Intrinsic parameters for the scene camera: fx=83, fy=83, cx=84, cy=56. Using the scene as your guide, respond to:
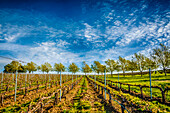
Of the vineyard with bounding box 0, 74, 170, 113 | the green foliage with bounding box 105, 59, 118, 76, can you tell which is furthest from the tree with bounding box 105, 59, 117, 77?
the vineyard with bounding box 0, 74, 170, 113

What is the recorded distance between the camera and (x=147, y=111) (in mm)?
6605

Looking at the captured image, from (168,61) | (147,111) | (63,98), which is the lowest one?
(63,98)

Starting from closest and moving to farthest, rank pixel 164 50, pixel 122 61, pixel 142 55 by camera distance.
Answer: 1. pixel 164 50
2. pixel 142 55
3. pixel 122 61

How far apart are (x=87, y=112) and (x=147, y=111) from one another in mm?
4884

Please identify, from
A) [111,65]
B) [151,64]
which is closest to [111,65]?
[111,65]

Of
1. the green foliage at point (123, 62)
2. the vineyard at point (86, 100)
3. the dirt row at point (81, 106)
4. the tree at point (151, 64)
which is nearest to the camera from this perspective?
the vineyard at point (86, 100)

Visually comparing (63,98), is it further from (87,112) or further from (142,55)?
(142,55)

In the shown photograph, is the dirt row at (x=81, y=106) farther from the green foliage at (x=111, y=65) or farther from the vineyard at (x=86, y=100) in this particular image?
the green foliage at (x=111, y=65)

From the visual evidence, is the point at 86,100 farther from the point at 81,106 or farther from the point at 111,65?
the point at 111,65

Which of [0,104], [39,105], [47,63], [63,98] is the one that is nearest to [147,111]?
[39,105]

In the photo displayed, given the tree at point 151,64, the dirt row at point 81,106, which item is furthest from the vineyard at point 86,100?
the tree at point 151,64

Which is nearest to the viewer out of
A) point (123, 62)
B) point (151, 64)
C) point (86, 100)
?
point (86, 100)

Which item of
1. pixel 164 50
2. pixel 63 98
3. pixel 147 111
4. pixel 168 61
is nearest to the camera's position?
pixel 147 111

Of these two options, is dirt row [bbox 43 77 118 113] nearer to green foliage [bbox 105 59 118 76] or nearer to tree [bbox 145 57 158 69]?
tree [bbox 145 57 158 69]
